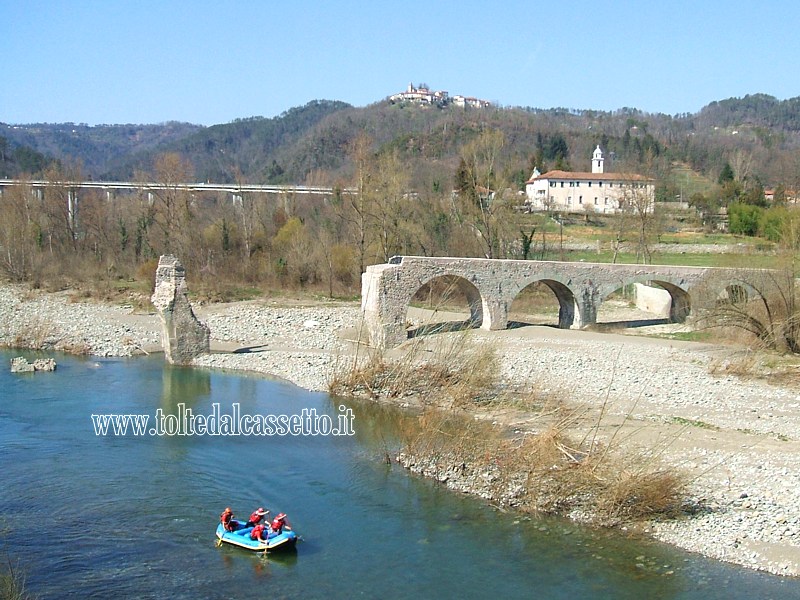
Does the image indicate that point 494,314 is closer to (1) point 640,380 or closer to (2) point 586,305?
(2) point 586,305

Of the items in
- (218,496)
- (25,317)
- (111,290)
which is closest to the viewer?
(218,496)

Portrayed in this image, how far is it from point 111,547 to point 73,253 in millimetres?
41192

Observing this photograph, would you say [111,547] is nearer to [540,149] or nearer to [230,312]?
[230,312]

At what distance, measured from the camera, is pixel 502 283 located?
99.5ft

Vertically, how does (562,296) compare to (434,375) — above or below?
above

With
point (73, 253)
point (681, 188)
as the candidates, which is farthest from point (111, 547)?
point (681, 188)

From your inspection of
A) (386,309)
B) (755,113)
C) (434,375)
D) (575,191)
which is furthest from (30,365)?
(755,113)

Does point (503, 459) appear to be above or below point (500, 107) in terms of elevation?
below

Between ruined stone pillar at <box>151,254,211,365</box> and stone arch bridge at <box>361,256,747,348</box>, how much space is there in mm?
5612

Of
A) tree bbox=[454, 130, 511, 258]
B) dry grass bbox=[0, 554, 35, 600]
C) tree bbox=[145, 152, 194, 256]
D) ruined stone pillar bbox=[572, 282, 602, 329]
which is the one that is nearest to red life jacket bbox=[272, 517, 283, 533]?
dry grass bbox=[0, 554, 35, 600]

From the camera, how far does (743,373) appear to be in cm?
2255

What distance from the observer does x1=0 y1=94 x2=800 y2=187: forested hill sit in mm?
86375

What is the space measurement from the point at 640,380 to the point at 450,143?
70884 millimetres

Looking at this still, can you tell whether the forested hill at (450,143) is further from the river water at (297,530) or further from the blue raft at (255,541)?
Answer: the blue raft at (255,541)
